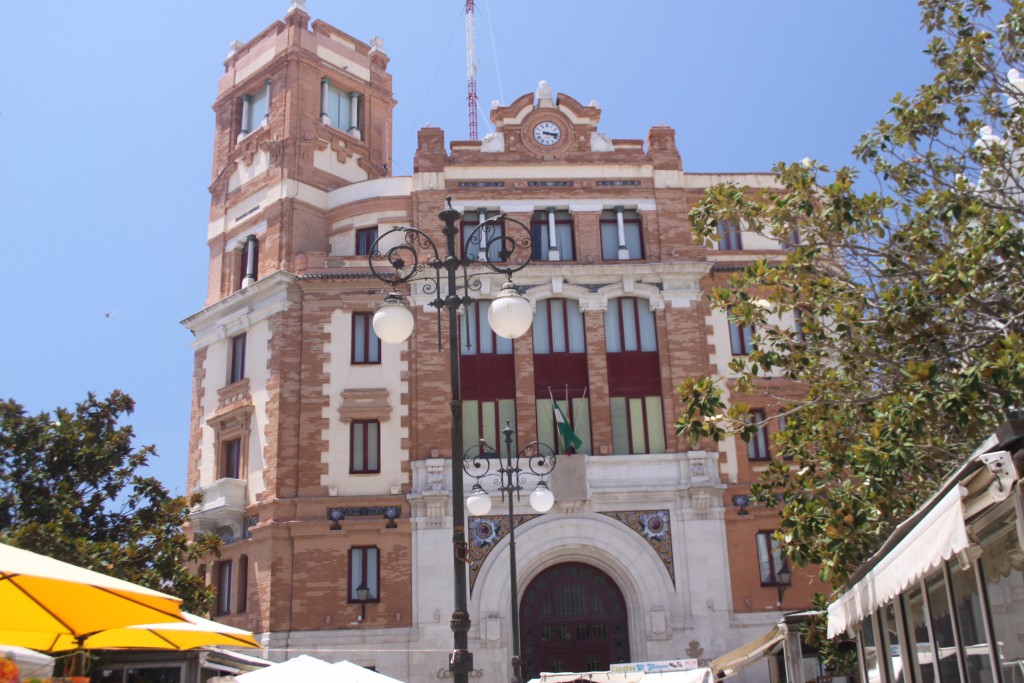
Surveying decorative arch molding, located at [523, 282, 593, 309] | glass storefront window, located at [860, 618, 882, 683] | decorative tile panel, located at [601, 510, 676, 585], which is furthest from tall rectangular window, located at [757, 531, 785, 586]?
glass storefront window, located at [860, 618, 882, 683]

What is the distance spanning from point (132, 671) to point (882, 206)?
15.6 m

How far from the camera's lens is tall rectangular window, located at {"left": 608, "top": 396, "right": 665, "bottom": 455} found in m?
28.1

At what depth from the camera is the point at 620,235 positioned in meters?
30.0

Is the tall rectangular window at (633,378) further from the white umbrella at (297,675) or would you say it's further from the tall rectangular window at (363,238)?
the white umbrella at (297,675)

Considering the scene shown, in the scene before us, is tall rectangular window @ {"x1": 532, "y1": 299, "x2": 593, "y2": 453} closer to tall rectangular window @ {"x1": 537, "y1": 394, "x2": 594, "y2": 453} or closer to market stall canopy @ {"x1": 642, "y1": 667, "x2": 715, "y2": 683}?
tall rectangular window @ {"x1": 537, "y1": 394, "x2": 594, "y2": 453}

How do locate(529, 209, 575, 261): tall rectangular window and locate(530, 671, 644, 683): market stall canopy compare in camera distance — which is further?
locate(529, 209, 575, 261): tall rectangular window

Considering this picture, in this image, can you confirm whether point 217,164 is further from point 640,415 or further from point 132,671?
point 132,671

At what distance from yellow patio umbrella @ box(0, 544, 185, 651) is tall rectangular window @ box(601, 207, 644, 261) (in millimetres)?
23017

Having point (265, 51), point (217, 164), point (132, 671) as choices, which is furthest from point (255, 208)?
point (132, 671)

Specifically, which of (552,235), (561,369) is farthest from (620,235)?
(561,369)

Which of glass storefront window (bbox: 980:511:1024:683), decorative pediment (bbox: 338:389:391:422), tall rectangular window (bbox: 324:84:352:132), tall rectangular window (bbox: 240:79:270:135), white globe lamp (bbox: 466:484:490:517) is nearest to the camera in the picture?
glass storefront window (bbox: 980:511:1024:683)

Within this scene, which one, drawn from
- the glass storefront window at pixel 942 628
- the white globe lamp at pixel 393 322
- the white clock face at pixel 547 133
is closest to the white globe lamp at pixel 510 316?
the white globe lamp at pixel 393 322

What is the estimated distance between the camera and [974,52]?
12.6 m

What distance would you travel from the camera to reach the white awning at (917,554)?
247 inches
